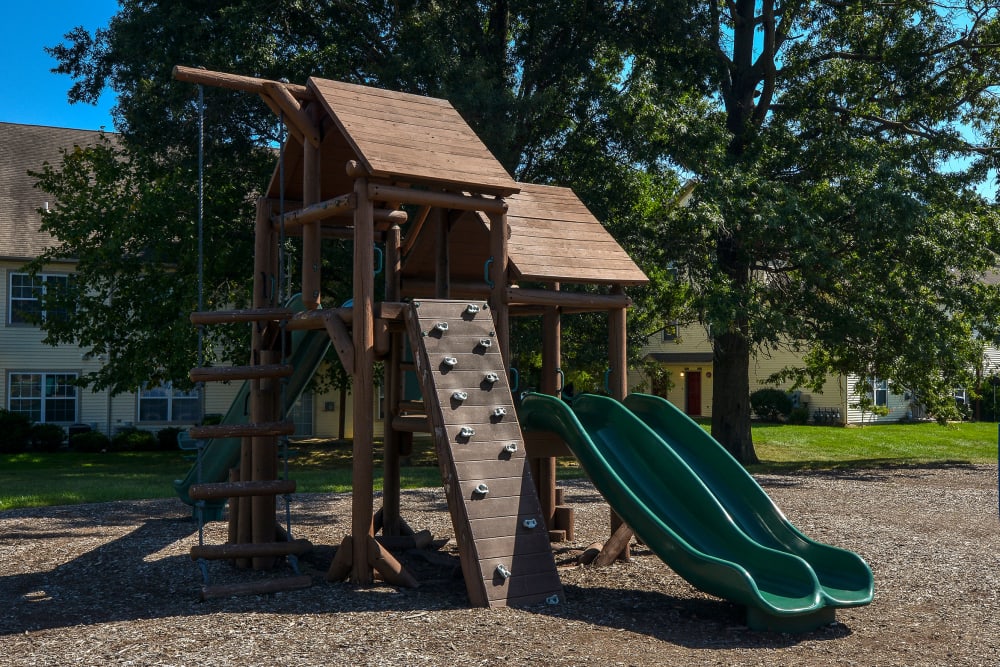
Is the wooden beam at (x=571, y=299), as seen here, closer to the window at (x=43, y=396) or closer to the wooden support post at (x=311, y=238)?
the wooden support post at (x=311, y=238)

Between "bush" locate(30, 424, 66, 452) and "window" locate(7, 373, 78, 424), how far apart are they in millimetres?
1333

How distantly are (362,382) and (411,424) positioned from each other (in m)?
0.77

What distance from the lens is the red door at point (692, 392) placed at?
130 ft

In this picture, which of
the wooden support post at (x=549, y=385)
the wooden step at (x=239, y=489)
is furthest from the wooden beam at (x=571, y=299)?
the wooden step at (x=239, y=489)

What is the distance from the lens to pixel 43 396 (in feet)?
87.2

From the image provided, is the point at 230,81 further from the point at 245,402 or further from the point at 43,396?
the point at 43,396

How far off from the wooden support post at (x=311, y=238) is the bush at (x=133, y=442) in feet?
62.7

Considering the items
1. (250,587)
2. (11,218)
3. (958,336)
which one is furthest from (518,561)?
(11,218)

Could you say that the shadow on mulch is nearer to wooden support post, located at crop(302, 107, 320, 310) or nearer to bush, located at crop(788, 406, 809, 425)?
wooden support post, located at crop(302, 107, 320, 310)

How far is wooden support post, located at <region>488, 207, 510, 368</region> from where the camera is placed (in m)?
8.60

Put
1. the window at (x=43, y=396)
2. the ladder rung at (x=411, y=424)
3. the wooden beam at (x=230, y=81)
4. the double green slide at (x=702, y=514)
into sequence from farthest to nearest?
the window at (x=43, y=396) → the wooden beam at (x=230, y=81) → the ladder rung at (x=411, y=424) → the double green slide at (x=702, y=514)

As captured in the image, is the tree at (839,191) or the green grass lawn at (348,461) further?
the tree at (839,191)

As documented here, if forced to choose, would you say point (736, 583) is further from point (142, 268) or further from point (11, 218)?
point (11, 218)

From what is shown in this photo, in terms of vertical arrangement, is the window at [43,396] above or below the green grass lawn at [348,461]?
above
